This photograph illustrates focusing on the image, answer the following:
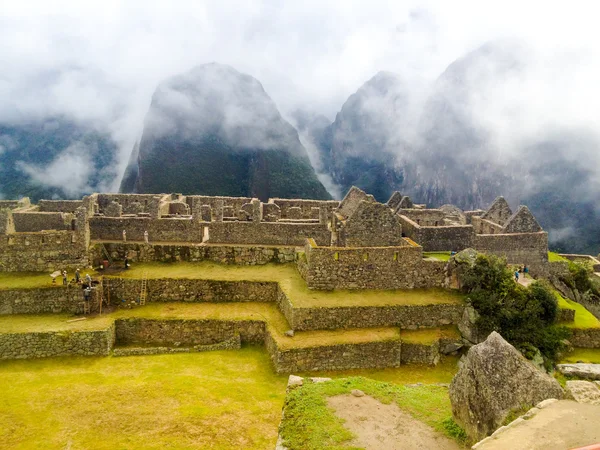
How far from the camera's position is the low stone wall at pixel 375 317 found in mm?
14961

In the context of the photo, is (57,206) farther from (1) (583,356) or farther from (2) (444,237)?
(1) (583,356)

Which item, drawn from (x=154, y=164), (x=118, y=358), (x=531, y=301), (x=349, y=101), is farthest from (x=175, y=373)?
(x=349, y=101)

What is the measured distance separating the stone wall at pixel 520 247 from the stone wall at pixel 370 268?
4207mm

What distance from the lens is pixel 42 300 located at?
632 inches

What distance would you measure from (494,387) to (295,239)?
46.5 ft

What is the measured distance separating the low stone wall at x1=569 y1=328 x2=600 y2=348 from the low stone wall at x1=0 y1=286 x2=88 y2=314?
1774 centimetres

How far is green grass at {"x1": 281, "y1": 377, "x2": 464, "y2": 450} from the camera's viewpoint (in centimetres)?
718

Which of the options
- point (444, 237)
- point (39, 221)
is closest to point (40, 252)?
point (39, 221)

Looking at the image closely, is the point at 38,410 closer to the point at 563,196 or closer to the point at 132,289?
the point at 132,289

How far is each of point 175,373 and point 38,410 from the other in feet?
11.8

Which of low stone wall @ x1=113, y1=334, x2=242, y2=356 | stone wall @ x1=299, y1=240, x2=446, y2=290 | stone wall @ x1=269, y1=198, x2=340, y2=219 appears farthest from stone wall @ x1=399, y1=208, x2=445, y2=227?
low stone wall @ x1=113, y1=334, x2=242, y2=356

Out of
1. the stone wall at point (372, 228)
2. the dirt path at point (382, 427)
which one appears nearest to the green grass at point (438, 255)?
the stone wall at point (372, 228)

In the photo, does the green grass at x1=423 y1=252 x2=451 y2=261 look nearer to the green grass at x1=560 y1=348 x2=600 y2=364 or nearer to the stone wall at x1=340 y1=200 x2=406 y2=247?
the stone wall at x1=340 y1=200 x2=406 y2=247

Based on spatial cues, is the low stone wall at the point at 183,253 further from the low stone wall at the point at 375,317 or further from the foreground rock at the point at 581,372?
the foreground rock at the point at 581,372
